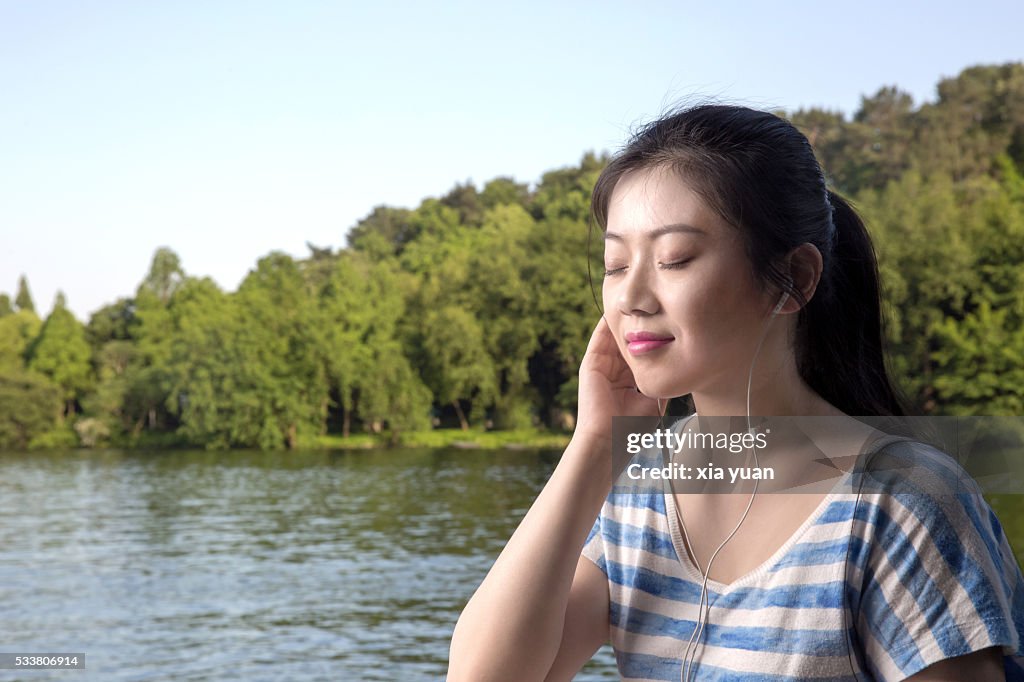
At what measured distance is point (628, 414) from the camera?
1.56m

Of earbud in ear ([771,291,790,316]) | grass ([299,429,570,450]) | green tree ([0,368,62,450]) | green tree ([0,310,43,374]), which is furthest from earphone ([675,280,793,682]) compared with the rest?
green tree ([0,310,43,374])

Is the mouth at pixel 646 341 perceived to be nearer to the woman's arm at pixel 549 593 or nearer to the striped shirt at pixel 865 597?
the woman's arm at pixel 549 593

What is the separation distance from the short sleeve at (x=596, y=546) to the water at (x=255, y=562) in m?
14.0

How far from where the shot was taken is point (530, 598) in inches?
55.8

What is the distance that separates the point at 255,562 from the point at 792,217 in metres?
24.8

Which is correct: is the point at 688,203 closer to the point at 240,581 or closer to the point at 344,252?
the point at 240,581

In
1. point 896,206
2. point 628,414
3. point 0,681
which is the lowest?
point 0,681

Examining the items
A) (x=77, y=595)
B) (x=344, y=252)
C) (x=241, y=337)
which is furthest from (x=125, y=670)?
(x=344, y=252)

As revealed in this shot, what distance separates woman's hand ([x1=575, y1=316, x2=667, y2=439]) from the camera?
5.06ft

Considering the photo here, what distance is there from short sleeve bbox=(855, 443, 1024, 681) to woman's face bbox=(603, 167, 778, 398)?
0.79 ft

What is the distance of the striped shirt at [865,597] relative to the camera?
116cm

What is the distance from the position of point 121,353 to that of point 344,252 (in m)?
16.7

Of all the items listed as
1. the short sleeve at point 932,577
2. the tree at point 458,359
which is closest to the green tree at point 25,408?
the tree at point 458,359

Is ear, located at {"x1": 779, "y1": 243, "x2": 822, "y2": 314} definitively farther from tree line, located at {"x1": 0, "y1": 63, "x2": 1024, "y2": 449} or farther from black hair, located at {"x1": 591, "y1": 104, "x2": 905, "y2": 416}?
tree line, located at {"x1": 0, "y1": 63, "x2": 1024, "y2": 449}
